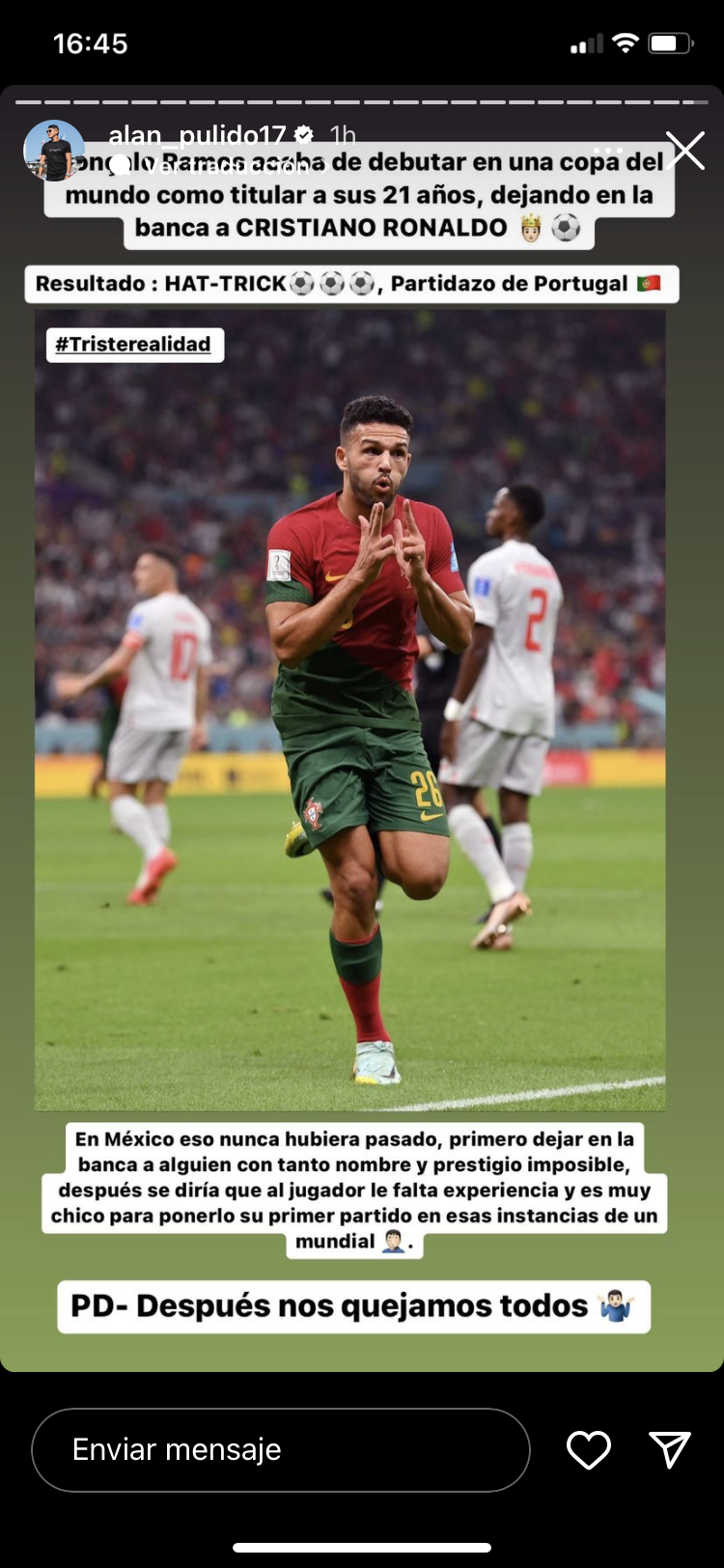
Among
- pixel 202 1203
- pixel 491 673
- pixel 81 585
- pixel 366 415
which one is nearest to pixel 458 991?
pixel 491 673

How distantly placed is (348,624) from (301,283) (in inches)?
77.1

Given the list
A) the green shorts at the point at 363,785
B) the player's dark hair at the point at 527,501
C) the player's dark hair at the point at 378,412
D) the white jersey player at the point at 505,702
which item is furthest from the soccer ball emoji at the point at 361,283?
the player's dark hair at the point at 527,501

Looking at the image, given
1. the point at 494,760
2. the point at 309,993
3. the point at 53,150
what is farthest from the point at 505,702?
the point at 53,150

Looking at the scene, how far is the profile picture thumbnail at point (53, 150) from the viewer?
12.3 ft

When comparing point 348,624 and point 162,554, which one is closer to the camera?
point 348,624

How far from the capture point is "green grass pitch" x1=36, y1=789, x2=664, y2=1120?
19.5 ft

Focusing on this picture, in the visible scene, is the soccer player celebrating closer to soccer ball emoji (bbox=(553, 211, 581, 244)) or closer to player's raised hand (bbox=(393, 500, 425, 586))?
player's raised hand (bbox=(393, 500, 425, 586))

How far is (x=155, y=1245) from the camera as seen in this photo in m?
3.52

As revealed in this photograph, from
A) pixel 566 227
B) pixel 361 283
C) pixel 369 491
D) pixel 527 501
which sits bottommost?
pixel 369 491

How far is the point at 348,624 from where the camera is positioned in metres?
5.86

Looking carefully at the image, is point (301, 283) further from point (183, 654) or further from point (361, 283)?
point (183, 654)
